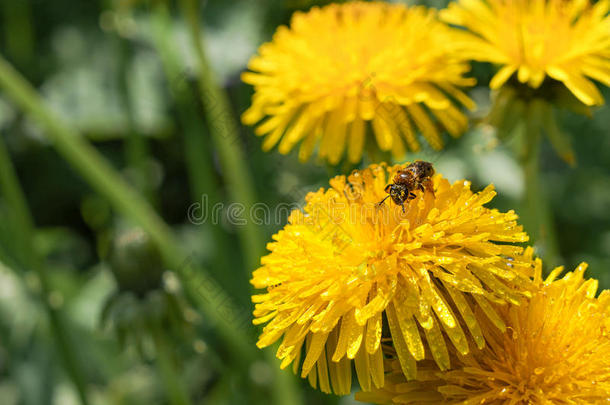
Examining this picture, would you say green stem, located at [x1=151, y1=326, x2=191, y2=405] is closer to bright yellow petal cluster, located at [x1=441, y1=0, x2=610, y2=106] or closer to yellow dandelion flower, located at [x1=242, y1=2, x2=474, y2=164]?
yellow dandelion flower, located at [x1=242, y1=2, x2=474, y2=164]

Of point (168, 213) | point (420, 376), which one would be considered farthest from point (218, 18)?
point (420, 376)

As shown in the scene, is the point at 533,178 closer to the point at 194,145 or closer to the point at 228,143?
the point at 228,143

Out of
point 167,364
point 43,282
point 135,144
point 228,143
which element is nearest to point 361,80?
point 228,143

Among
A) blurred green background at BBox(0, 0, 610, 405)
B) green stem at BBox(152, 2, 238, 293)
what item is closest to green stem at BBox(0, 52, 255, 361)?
blurred green background at BBox(0, 0, 610, 405)

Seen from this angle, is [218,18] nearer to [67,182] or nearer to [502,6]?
[67,182]

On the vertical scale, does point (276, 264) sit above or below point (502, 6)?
below

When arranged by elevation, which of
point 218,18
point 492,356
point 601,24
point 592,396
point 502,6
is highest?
point 218,18

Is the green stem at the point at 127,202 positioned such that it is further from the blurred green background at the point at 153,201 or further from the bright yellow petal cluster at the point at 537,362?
the bright yellow petal cluster at the point at 537,362
